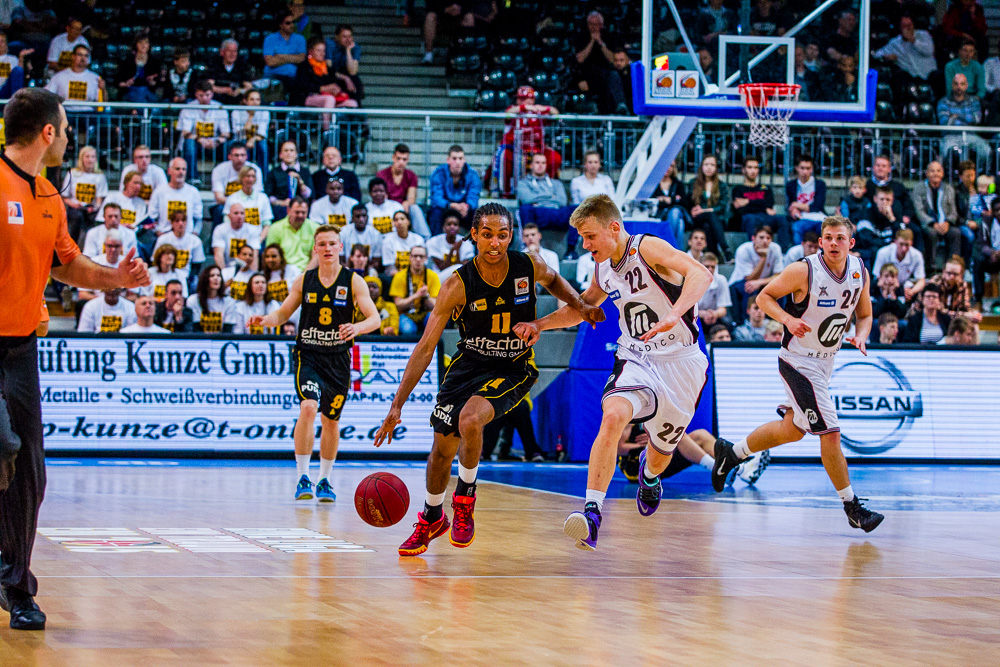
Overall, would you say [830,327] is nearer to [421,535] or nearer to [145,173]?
[421,535]

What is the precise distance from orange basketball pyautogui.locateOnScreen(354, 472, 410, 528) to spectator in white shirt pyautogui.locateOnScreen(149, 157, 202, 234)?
905 cm

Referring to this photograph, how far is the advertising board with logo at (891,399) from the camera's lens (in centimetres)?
1398

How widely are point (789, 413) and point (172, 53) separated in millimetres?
13244

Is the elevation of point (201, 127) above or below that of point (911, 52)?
below

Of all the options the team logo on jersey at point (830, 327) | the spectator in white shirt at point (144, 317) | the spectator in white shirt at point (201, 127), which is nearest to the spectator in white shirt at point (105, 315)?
the spectator in white shirt at point (144, 317)

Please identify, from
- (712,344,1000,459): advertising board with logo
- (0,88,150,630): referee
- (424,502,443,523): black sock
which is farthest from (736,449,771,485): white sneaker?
(0,88,150,630): referee

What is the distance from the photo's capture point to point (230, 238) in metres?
15.1

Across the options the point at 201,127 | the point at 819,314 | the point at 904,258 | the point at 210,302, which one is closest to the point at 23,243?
the point at 819,314

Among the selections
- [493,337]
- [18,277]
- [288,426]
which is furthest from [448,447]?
[288,426]

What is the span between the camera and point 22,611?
15.7 ft

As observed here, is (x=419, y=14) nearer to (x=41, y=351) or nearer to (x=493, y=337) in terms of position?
(x=41, y=351)

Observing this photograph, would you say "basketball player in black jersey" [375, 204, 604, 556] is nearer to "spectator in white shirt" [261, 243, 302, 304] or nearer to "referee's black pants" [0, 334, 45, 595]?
"referee's black pants" [0, 334, 45, 595]

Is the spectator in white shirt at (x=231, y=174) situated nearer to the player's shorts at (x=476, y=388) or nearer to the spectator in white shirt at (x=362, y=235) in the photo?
the spectator in white shirt at (x=362, y=235)

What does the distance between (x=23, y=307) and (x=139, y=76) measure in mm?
13262
